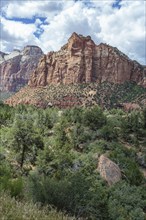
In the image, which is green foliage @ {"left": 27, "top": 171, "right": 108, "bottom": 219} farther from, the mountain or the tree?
the mountain

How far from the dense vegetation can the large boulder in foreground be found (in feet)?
2.57

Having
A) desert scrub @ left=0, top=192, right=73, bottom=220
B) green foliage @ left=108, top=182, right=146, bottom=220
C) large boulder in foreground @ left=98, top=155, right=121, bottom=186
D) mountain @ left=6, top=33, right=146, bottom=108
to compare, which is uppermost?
mountain @ left=6, top=33, right=146, bottom=108

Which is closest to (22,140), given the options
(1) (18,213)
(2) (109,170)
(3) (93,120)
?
(2) (109,170)

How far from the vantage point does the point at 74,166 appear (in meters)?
44.5

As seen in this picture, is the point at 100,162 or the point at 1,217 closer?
the point at 1,217

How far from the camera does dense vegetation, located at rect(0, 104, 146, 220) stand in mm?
19594

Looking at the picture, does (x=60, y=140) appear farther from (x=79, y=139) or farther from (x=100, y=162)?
(x=100, y=162)

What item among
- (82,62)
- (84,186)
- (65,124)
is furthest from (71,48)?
(84,186)

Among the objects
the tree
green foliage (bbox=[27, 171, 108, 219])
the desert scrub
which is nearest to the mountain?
the tree

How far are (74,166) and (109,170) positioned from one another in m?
4.52

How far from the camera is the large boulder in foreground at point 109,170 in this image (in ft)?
137

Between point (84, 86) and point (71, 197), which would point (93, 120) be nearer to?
point (71, 197)

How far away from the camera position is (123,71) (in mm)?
197125

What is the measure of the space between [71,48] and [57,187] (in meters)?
180
